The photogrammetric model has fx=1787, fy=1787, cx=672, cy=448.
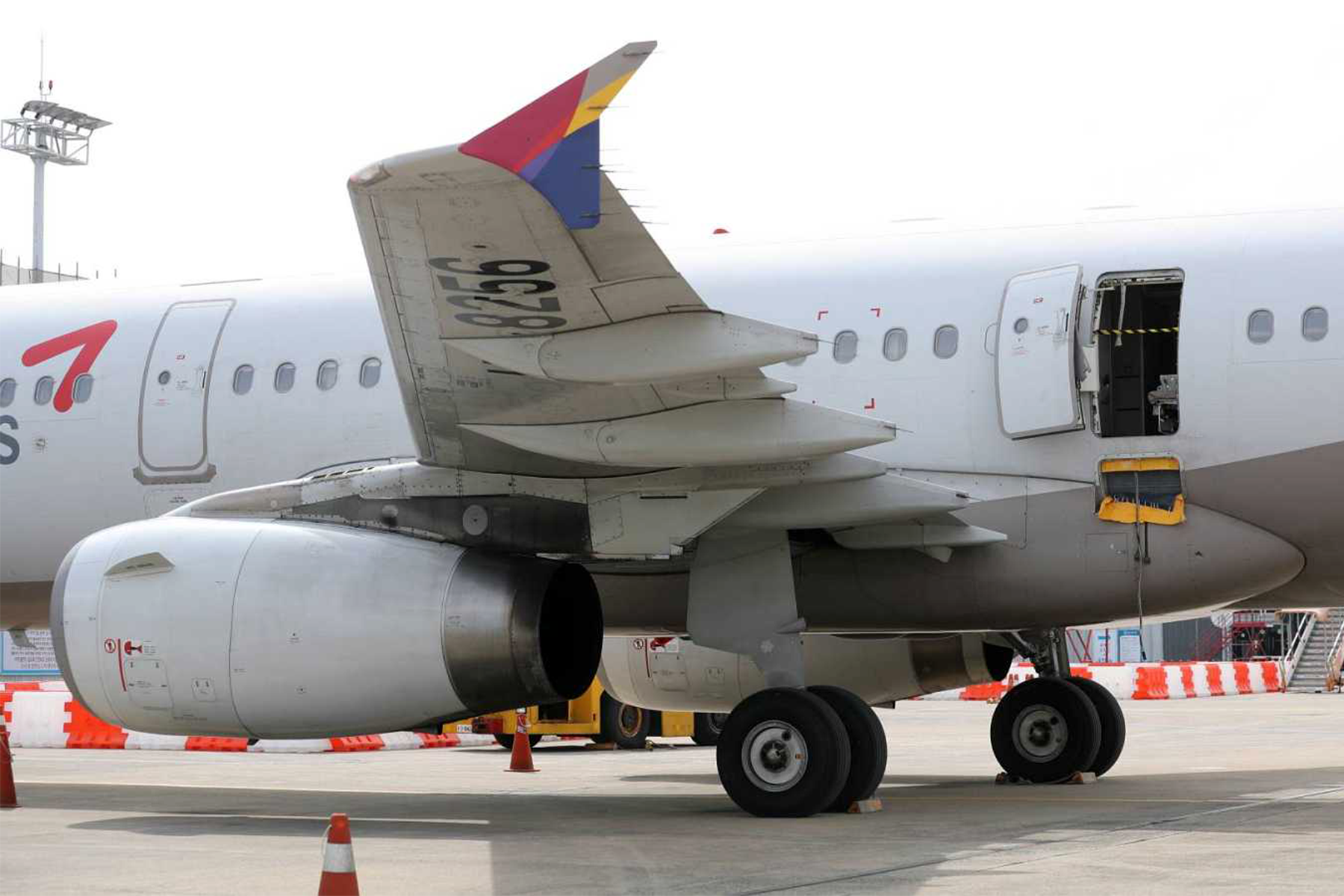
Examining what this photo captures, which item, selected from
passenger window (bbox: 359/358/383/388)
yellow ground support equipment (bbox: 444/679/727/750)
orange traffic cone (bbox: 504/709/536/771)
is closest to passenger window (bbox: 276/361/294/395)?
passenger window (bbox: 359/358/383/388)

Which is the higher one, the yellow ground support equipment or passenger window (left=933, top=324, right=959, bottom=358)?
passenger window (left=933, top=324, right=959, bottom=358)

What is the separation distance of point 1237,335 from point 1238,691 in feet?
110

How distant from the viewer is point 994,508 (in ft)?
40.7

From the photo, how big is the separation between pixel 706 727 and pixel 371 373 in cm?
1174

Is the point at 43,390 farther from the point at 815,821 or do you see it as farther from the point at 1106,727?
the point at 1106,727

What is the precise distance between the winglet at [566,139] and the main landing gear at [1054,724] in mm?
7380

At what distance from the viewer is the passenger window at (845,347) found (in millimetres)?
12859

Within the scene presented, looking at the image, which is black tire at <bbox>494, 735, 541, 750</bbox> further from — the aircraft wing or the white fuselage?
the aircraft wing

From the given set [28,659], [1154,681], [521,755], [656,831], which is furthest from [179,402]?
[28,659]

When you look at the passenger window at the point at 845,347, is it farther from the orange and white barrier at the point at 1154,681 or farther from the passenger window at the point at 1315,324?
the orange and white barrier at the point at 1154,681

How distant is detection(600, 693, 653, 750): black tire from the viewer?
2366 centimetres

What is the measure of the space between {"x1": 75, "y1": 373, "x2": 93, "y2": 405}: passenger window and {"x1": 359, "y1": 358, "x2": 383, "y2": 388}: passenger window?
251 cm

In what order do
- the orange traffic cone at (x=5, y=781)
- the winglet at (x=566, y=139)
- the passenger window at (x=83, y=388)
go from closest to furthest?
the winglet at (x=566, y=139)
the orange traffic cone at (x=5, y=781)
the passenger window at (x=83, y=388)

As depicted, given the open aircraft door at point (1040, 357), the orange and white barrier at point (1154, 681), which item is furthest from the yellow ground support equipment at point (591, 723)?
the orange and white barrier at point (1154, 681)
